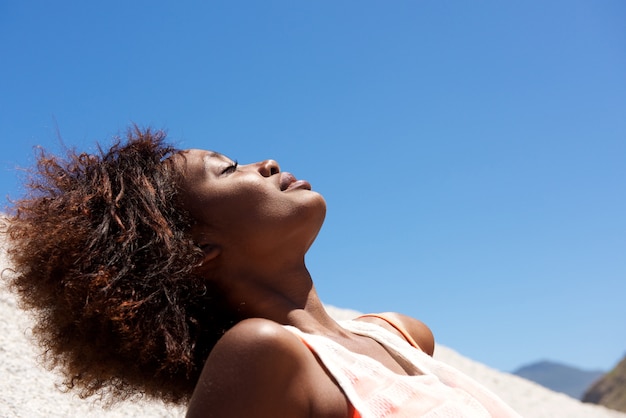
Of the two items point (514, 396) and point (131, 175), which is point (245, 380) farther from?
point (514, 396)

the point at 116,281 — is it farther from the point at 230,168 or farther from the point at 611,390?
the point at 611,390

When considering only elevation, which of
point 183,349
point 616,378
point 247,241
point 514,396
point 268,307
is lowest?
Answer: point 616,378

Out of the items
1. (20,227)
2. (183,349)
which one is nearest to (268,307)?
(183,349)

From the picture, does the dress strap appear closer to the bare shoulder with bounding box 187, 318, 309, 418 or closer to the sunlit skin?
the sunlit skin

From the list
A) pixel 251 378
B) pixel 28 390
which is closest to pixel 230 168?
pixel 251 378

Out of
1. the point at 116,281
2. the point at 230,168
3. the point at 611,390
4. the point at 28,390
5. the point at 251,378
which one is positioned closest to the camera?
the point at 251,378

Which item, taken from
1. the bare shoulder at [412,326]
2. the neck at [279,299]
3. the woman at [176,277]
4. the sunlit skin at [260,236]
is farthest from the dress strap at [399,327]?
the neck at [279,299]

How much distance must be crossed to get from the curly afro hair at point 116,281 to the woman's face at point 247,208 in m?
0.09

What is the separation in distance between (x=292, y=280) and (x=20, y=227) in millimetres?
1258

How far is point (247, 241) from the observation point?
2998 millimetres

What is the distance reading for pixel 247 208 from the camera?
118 inches

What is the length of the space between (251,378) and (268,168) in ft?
4.05

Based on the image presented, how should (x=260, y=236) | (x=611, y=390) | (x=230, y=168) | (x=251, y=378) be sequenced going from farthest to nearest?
(x=611, y=390) < (x=230, y=168) < (x=260, y=236) < (x=251, y=378)

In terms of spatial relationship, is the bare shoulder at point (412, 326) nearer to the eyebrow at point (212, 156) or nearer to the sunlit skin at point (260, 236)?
the sunlit skin at point (260, 236)
